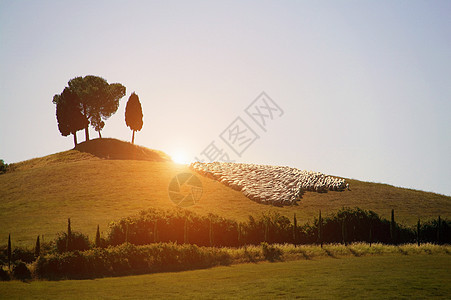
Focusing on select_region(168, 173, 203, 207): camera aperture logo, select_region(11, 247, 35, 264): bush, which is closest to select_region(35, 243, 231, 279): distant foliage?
select_region(11, 247, 35, 264): bush

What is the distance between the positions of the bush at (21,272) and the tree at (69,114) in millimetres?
88077

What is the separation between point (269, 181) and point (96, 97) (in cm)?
6568

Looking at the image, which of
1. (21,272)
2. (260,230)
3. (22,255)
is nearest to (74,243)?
(22,255)

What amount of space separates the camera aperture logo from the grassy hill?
968 mm

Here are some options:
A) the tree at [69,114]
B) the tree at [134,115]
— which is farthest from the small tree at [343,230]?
the tree at [69,114]

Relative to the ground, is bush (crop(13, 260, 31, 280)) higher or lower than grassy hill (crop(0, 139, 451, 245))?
lower

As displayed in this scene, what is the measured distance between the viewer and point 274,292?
Result: 2475cm

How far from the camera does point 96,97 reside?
125688mm

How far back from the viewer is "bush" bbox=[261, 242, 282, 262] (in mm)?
39094

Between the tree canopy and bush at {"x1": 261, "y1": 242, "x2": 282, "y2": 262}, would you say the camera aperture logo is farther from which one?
the tree canopy

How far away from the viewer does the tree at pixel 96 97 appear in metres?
125

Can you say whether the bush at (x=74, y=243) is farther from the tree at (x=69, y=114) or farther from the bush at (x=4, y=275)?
the tree at (x=69, y=114)

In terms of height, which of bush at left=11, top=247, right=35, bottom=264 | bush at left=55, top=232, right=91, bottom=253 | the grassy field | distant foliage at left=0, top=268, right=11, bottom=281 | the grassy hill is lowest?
the grassy field

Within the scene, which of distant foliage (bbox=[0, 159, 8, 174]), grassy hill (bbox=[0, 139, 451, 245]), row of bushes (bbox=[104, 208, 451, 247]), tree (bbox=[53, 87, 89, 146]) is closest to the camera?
row of bushes (bbox=[104, 208, 451, 247])
